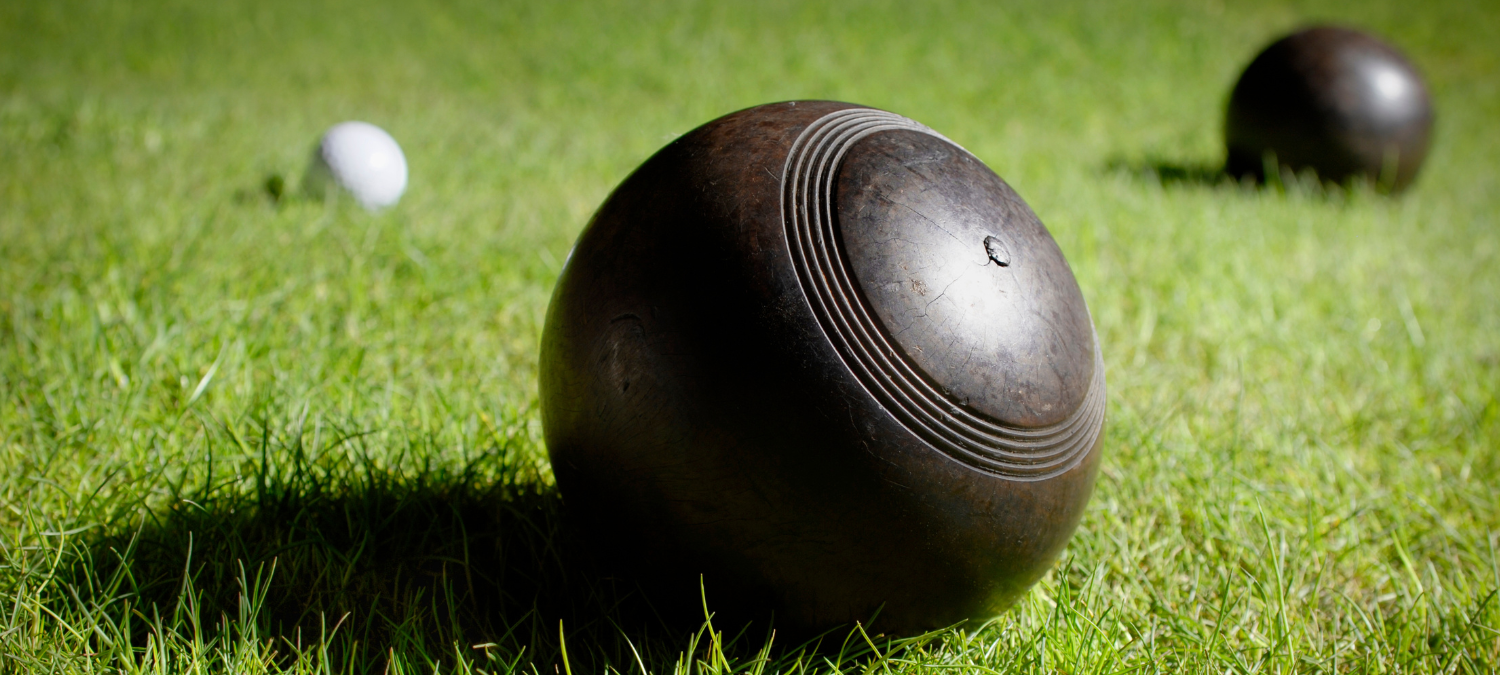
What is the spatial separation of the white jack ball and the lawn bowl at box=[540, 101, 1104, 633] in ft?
10.3

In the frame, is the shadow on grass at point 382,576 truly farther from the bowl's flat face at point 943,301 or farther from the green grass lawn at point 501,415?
the bowl's flat face at point 943,301

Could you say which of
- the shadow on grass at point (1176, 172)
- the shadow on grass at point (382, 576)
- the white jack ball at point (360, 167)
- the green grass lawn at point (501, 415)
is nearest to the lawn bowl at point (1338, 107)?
the green grass lawn at point (501, 415)

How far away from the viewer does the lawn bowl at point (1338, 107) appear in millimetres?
5797

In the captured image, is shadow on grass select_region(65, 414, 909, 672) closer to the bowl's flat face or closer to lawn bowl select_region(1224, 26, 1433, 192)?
the bowl's flat face

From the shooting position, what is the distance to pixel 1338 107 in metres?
5.77

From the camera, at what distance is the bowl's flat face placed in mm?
1661

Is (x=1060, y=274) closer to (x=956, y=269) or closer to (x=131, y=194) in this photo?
(x=956, y=269)

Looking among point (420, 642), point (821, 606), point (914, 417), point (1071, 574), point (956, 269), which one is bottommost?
point (1071, 574)

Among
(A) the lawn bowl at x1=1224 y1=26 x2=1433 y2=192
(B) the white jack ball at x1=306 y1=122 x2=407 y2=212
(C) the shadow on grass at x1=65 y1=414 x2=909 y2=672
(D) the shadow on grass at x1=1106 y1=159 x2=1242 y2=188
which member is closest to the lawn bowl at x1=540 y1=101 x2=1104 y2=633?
(C) the shadow on grass at x1=65 y1=414 x2=909 y2=672

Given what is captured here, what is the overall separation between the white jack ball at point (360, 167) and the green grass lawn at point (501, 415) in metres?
0.14

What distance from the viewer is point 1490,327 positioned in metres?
4.16

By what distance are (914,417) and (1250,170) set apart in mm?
5761

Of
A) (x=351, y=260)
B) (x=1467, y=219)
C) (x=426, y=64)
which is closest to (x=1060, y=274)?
(x=351, y=260)

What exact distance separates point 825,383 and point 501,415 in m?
1.24
